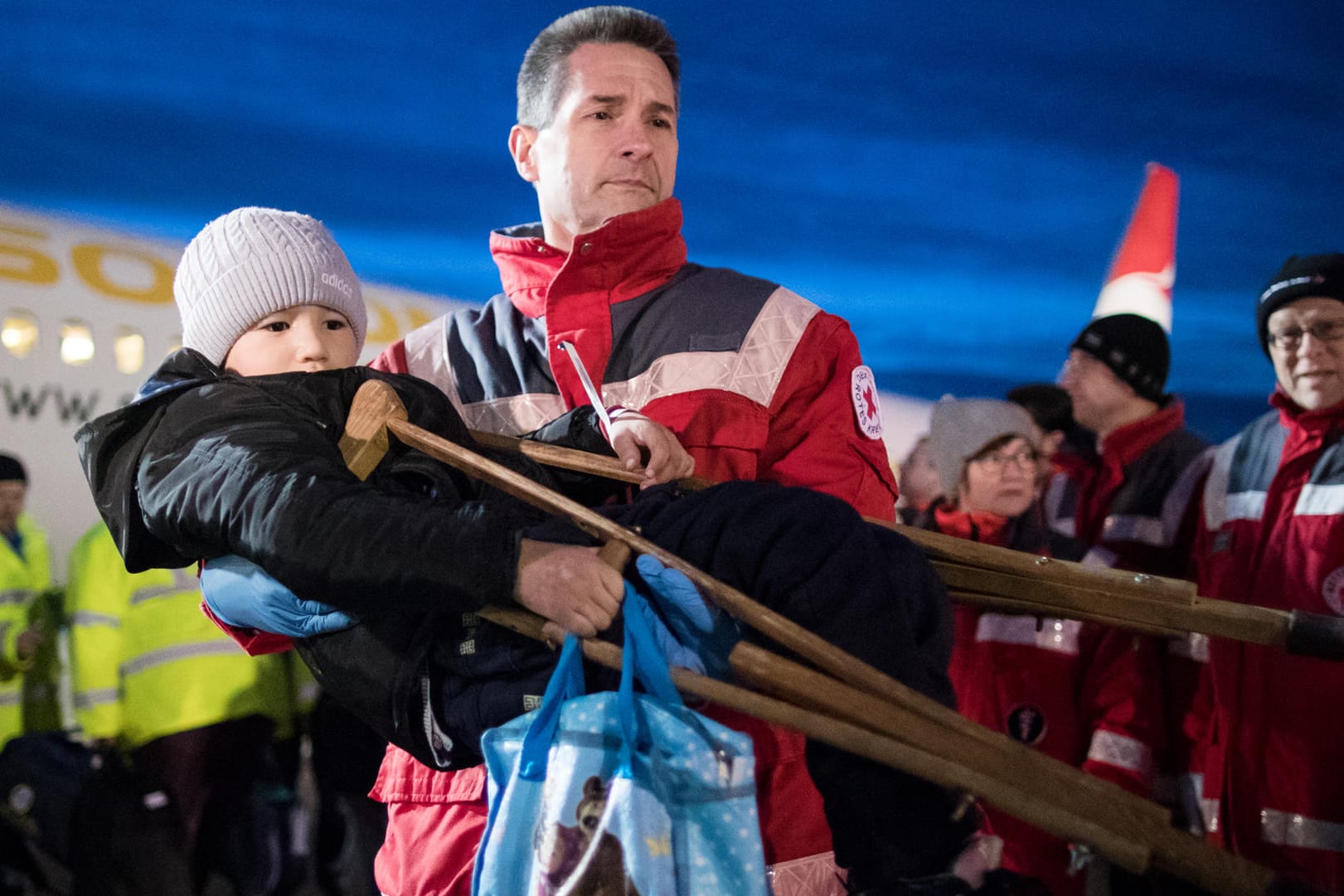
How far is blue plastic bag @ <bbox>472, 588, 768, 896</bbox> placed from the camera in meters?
1.00

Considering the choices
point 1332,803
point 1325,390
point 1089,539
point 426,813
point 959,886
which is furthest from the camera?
point 1089,539

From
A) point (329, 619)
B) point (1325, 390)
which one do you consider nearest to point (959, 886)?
point (329, 619)

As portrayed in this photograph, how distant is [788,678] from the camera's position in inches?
39.9

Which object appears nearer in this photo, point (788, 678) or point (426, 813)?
point (788, 678)

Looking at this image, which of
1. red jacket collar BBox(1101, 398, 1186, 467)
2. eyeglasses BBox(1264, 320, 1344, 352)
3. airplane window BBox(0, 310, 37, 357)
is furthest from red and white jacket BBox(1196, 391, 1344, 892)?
airplane window BBox(0, 310, 37, 357)

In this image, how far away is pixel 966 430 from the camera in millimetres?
3156

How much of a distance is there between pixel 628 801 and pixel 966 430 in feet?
7.64

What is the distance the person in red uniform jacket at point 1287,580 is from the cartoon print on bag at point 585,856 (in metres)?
1.77

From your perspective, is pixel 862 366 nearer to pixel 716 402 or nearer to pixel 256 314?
pixel 716 402

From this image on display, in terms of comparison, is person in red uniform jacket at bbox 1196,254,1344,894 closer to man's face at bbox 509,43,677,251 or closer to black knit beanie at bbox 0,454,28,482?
man's face at bbox 509,43,677,251

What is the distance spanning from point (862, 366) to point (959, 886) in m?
0.82

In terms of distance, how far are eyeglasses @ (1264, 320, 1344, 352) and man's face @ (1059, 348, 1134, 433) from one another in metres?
0.76

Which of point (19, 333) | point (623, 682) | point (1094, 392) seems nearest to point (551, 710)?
point (623, 682)

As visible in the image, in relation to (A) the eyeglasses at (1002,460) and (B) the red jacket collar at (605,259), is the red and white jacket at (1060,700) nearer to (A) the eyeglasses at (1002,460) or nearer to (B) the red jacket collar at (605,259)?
(A) the eyeglasses at (1002,460)
